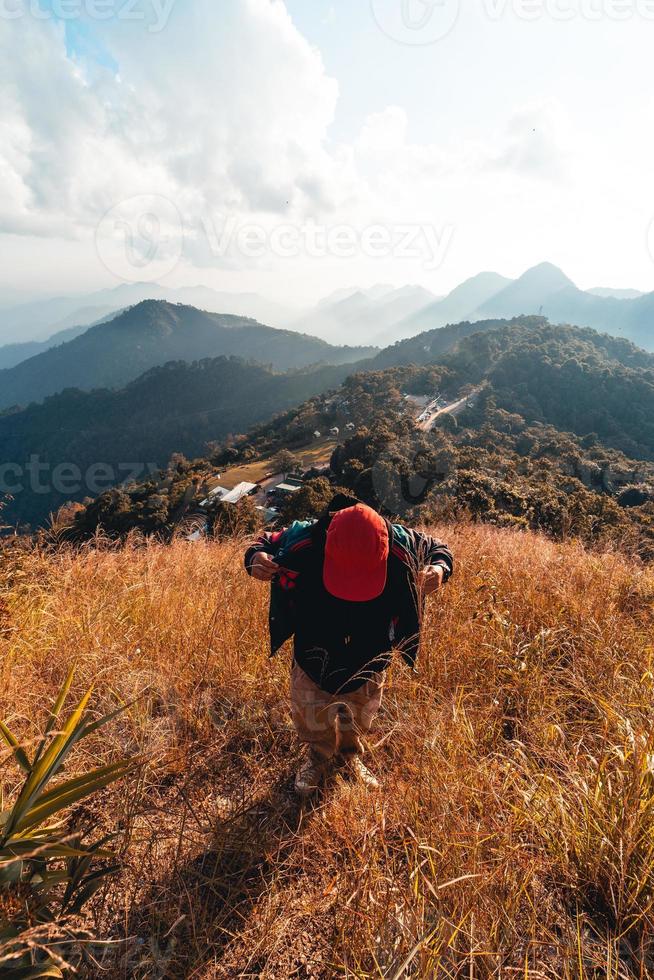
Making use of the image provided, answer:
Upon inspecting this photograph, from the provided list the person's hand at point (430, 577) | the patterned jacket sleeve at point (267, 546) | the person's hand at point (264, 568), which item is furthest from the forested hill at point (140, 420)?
the person's hand at point (430, 577)

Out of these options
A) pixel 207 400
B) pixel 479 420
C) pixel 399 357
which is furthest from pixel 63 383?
pixel 479 420

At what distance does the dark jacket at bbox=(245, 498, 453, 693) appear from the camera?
1877 millimetres

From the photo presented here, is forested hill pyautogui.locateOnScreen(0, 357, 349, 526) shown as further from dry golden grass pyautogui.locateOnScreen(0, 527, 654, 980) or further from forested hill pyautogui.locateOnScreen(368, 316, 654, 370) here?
dry golden grass pyautogui.locateOnScreen(0, 527, 654, 980)

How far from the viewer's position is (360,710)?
1.95m

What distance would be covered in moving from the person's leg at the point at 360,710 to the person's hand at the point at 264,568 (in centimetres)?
68

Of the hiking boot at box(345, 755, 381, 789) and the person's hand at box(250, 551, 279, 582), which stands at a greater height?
the person's hand at box(250, 551, 279, 582)

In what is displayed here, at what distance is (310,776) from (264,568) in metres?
0.99

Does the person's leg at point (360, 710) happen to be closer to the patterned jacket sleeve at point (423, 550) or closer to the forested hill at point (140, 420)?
the patterned jacket sleeve at point (423, 550)

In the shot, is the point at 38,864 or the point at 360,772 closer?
the point at 38,864

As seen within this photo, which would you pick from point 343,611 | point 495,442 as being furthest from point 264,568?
point 495,442

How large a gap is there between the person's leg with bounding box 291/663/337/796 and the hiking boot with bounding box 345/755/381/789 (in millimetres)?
112

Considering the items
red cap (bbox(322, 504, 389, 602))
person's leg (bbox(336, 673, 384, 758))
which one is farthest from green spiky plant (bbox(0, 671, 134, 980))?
person's leg (bbox(336, 673, 384, 758))

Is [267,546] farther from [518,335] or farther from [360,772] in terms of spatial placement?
[518,335]

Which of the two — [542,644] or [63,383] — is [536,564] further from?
[63,383]
